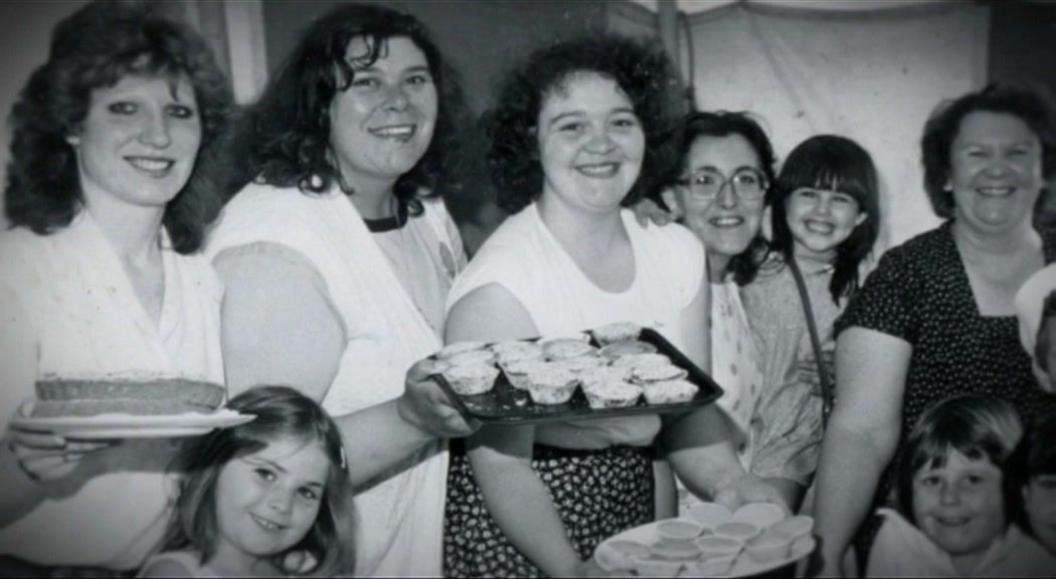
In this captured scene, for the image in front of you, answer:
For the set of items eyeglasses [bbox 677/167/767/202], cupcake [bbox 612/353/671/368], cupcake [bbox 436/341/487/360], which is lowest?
cupcake [bbox 612/353/671/368]

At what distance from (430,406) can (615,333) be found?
337mm

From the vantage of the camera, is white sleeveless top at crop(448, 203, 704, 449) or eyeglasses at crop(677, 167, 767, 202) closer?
white sleeveless top at crop(448, 203, 704, 449)

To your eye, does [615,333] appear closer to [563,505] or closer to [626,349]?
[626,349]

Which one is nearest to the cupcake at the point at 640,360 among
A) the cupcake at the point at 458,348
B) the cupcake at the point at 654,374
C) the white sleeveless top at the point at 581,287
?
the cupcake at the point at 654,374

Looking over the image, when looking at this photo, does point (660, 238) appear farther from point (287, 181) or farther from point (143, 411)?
point (143, 411)

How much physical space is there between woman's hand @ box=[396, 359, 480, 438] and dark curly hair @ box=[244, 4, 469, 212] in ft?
1.17

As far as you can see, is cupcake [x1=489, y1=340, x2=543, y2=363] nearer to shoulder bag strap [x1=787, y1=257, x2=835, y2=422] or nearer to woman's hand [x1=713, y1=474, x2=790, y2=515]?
woman's hand [x1=713, y1=474, x2=790, y2=515]

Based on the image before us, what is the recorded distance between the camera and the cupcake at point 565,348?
1596 millimetres

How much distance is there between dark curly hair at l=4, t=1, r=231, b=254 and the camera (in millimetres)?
1467

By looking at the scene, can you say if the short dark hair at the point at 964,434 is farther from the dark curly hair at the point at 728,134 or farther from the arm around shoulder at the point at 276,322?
the arm around shoulder at the point at 276,322

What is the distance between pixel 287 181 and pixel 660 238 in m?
0.67

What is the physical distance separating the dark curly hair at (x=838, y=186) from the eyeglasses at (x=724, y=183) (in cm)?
3

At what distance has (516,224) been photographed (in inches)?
67.5

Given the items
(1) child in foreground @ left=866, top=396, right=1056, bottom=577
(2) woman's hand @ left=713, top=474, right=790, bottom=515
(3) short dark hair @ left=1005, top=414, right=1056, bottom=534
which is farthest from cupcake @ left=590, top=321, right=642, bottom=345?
(3) short dark hair @ left=1005, top=414, right=1056, bottom=534
